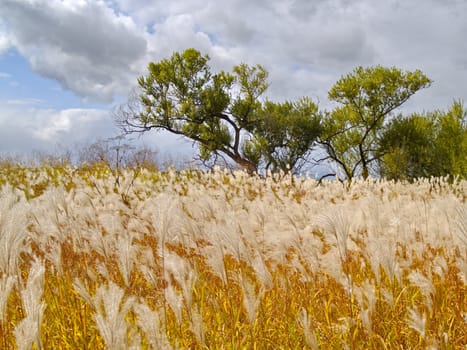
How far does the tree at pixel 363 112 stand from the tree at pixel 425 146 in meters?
0.94

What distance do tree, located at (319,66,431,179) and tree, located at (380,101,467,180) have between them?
939 millimetres

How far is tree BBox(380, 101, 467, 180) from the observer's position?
23484 mm

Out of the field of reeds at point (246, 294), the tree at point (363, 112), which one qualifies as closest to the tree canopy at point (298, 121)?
the tree at point (363, 112)

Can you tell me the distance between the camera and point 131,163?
49.4 feet

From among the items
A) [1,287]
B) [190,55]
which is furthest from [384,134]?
[1,287]

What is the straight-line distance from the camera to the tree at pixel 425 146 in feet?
77.0

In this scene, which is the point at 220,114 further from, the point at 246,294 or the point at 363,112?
the point at 246,294

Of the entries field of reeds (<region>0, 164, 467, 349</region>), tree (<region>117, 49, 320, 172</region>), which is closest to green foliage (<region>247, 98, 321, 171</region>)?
tree (<region>117, 49, 320, 172</region>)

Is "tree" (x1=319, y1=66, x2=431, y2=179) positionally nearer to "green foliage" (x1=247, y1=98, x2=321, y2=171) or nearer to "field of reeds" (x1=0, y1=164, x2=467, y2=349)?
"green foliage" (x1=247, y1=98, x2=321, y2=171)

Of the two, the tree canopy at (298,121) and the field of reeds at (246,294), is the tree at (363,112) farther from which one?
the field of reeds at (246,294)

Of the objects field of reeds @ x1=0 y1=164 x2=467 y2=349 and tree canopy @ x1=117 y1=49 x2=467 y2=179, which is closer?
field of reeds @ x1=0 y1=164 x2=467 y2=349

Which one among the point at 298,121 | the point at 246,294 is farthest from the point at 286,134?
the point at 246,294

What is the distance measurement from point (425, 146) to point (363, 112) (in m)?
4.33

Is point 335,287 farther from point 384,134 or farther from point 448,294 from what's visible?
point 384,134
